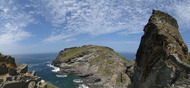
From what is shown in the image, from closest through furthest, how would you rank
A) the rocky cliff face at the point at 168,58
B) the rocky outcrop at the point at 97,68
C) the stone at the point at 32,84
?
the rocky cliff face at the point at 168,58, the stone at the point at 32,84, the rocky outcrop at the point at 97,68

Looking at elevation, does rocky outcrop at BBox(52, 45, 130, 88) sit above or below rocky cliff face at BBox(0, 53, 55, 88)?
below

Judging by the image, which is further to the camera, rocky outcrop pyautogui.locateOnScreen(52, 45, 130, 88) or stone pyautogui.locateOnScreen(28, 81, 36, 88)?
rocky outcrop pyautogui.locateOnScreen(52, 45, 130, 88)

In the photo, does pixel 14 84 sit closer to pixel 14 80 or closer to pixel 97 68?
pixel 14 80

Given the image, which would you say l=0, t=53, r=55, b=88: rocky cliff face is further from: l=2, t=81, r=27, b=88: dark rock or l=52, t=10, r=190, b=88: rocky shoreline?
l=52, t=10, r=190, b=88: rocky shoreline

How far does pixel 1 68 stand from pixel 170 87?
1123 inches

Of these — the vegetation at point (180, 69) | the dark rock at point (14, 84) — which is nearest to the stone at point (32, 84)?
the dark rock at point (14, 84)

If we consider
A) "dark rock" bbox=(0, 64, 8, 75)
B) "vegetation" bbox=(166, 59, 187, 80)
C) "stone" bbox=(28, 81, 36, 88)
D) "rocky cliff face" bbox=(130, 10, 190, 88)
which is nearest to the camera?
"vegetation" bbox=(166, 59, 187, 80)

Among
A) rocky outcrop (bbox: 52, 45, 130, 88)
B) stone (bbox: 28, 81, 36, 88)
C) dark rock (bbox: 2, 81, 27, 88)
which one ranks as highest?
dark rock (bbox: 2, 81, 27, 88)

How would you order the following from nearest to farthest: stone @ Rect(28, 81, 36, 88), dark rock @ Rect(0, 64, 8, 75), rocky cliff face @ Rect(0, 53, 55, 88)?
rocky cliff face @ Rect(0, 53, 55, 88) → stone @ Rect(28, 81, 36, 88) → dark rock @ Rect(0, 64, 8, 75)

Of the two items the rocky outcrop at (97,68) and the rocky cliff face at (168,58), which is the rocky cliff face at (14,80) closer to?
the rocky cliff face at (168,58)

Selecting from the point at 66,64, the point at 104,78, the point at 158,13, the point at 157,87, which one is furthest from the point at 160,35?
the point at 66,64

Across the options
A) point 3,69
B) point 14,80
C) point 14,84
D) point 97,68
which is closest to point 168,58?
point 14,84

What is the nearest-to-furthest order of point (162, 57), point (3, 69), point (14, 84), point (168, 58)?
point (14, 84), point (168, 58), point (162, 57), point (3, 69)

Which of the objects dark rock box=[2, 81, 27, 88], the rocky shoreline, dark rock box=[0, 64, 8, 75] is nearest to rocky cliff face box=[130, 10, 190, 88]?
the rocky shoreline
